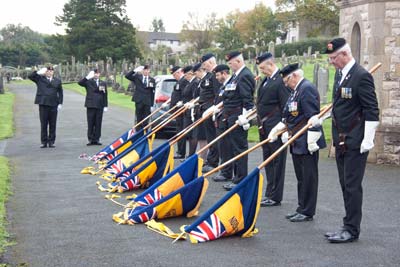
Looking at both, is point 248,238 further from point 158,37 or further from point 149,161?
point 158,37

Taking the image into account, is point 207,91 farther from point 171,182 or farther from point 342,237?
point 342,237

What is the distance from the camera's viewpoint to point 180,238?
6.28 metres

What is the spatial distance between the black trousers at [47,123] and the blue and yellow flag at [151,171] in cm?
607

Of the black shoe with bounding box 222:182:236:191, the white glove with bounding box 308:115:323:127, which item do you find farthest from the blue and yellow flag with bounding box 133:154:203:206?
the white glove with bounding box 308:115:323:127

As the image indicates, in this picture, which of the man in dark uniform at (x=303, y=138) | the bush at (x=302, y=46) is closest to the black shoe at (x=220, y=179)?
the man in dark uniform at (x=303, y=138)

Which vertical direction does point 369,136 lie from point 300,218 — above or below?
above

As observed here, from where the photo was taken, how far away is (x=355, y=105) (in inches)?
242

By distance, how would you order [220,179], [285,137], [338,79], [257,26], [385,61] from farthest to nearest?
1. [257,26]
2. [385,61]
3. [220,179]
4. [285,137]
5. [338,79]

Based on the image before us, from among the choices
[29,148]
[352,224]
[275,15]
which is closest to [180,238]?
[352,224]

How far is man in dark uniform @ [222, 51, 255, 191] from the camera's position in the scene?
29.1 feet

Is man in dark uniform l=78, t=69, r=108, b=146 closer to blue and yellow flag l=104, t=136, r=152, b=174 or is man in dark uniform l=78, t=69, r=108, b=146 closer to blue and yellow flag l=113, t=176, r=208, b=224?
blue and yellow flag l=104, t=136, r=152, b=174

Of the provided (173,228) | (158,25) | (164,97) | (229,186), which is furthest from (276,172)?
(158,25)

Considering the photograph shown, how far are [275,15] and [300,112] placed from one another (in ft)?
203

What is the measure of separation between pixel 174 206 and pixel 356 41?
6969 mm
